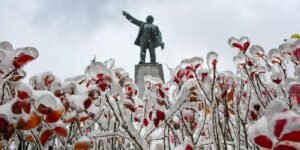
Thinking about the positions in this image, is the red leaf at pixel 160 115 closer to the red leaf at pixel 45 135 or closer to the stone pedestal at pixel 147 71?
the red leaf at pixel 45 135

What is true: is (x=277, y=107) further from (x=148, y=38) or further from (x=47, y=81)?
(x=148, y=38)

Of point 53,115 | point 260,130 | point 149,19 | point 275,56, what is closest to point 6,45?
point 53,115

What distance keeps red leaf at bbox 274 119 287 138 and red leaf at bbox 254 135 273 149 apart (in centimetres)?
3

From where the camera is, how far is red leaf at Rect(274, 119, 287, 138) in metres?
0.64

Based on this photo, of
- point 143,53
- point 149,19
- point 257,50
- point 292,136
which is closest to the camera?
point 292,136

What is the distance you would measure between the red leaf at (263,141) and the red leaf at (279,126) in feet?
0.08

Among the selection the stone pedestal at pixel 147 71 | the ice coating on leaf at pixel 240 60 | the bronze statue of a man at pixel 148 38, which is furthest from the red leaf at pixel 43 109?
the bronze statue of a man at pixel 148 38

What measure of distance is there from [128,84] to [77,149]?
957 millimetres

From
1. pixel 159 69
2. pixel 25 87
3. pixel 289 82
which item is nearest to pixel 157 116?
pixel 25 87

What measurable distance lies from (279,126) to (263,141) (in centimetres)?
5

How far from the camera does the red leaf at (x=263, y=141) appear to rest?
26.6 inches

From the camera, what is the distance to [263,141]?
26.7 inches

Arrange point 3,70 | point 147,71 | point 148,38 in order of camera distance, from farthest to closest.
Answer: point 148,38 → point 147,71 → point 3,70

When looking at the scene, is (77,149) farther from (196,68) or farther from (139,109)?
(139,109)
